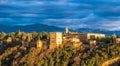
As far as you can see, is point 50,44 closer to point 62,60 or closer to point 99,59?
point 62,60

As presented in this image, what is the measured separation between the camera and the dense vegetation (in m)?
97.0

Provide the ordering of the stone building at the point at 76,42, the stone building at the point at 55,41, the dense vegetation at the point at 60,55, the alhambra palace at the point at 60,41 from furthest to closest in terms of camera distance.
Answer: the stone building at the point at 76,42 → the alhambra palace at the point at 60,41 → the stone building at the point at 55,41 → the dense vegetation at the point at 60,55

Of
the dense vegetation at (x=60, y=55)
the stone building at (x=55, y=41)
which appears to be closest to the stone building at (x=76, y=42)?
the dense vegetation at (x=60, y=55)

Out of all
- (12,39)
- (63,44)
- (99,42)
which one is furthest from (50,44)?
(12,39)

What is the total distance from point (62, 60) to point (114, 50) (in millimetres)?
11541

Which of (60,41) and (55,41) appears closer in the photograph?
(55,41)

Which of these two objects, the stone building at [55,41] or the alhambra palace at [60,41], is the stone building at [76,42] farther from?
the stone building at [55,41]

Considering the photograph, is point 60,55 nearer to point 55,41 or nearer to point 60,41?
point 55,41

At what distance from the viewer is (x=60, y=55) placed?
102m

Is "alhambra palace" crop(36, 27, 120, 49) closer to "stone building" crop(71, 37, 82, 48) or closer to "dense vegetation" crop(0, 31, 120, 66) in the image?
"stone building" crop(71, 37, 82, 48)

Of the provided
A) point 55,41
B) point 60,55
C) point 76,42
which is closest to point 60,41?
point 55,41

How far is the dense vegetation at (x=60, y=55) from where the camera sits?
318ft

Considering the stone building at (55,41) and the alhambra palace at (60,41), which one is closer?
the stone building at (55,41)

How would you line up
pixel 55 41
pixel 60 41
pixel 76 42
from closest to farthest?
pixel 55 41 < pixel 60 41 < pixel 76 42
